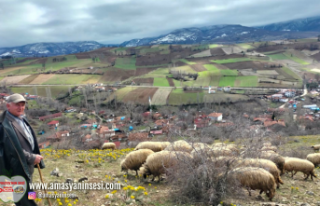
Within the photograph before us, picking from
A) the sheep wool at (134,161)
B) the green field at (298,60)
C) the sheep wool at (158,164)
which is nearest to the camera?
the sheep wool at (158,164)

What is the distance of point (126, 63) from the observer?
437 feet

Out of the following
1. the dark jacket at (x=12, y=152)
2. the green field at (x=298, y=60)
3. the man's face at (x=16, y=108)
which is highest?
the green field at (x=298, y=60)

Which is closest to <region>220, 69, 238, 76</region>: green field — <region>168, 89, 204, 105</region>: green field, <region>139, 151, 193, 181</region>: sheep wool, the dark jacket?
<region>168, 89, 204, 105</region>: green field

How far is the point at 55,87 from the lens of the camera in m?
87.4

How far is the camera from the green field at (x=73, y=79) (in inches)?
3730

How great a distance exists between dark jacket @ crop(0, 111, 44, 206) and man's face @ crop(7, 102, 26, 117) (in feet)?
0.51

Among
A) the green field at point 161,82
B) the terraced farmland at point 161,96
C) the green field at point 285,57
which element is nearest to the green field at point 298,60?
the green field at point 285,57

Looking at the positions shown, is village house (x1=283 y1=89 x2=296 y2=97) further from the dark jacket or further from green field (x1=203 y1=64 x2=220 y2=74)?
the dark jacket

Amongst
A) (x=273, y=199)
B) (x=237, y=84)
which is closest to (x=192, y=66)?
(x=237, y=84)

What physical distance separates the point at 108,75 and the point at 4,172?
345ft

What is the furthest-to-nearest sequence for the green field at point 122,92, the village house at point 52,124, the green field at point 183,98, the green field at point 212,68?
the green field at point 212,68 < the green field at point 122,92 < the green field at point 183,98 < the village house at point 52,124

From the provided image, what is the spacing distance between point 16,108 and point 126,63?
5250 inches

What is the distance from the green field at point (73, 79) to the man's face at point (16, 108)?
9642 cm

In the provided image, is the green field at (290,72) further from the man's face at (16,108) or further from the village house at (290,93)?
the man's face at (16,108)
